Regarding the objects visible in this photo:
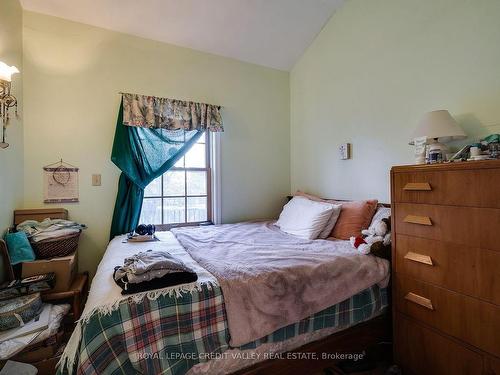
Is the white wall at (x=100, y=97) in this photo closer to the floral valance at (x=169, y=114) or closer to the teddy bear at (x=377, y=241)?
the floral valance at (x=169, y=114)

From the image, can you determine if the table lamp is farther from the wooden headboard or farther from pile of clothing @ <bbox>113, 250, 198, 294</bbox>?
the wooden headboard

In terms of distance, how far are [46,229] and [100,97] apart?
1281mm

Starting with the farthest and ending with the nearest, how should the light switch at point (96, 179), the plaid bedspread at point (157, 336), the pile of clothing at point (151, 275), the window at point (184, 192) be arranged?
the window at point (184, 192), the light switch at point (96, 179), the pile of clothing at point (151, 275), the plaid bedspread at point (157, 336)

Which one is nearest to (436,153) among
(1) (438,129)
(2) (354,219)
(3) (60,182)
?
(1) (438,129)

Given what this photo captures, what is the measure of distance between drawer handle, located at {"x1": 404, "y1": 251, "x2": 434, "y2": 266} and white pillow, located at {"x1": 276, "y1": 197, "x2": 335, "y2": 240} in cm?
72

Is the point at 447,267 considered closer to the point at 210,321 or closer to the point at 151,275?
the point at 210,321

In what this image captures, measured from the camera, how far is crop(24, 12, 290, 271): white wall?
2.19 meters

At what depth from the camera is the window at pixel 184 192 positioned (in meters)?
2.68

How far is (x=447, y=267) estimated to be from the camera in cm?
127

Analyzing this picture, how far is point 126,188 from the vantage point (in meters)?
2.42

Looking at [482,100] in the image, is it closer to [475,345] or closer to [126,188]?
[475,345]

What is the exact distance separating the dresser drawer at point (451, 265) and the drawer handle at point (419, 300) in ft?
0.34

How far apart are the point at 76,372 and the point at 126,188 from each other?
174cm

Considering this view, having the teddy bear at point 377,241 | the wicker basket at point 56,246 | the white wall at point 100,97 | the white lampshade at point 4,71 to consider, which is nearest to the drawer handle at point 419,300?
the teddy bear at point 377,241
